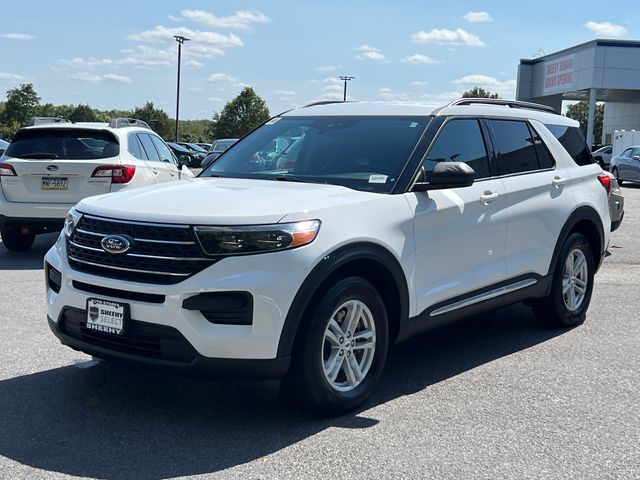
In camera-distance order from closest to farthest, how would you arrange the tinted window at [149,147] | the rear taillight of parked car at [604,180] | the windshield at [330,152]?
the windshield at [330,152] < the rear taillight of parked car at [604,180] < the tinted window at [149,147]

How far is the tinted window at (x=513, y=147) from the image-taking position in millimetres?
5836

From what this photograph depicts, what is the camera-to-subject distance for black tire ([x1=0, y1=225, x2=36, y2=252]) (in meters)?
10.4

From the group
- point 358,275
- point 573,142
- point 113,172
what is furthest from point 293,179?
point 113,172

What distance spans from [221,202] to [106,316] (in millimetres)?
860

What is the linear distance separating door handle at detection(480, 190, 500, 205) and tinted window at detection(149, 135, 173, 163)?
678 cm

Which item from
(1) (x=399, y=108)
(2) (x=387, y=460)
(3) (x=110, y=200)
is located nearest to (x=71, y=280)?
(3) (x=110, y=200)

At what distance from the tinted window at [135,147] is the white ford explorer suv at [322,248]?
451 centimetres

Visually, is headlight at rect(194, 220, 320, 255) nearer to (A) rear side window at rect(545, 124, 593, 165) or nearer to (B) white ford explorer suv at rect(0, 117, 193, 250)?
(A) rear side window at rect(545, 124, 593, 165)

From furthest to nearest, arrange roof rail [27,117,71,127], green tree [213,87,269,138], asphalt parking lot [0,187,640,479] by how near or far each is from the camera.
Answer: green tree [213,87,269,138] < roof rail [27,117,71,127] < asphalt parking lot [0,187,640,479]

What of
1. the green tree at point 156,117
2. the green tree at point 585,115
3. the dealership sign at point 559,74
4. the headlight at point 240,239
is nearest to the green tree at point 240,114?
the green tree at point 156,117

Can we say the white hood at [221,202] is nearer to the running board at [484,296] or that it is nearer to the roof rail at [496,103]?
the running board at [484,296]

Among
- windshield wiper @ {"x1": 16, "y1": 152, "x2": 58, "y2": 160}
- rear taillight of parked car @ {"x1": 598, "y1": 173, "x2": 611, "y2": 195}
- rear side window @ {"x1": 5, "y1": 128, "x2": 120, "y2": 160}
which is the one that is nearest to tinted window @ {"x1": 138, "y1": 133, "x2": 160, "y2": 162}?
rear side window @ {"x1": 5, "y1": 128, "x2": 120, "y2": 160}

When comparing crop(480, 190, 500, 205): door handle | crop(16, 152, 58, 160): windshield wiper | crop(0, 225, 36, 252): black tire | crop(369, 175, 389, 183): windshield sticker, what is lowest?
→ crop(0, 225, 36, 252): black tire

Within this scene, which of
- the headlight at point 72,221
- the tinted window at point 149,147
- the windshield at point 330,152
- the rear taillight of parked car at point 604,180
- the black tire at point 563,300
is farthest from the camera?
the tinted window at point 149,147
